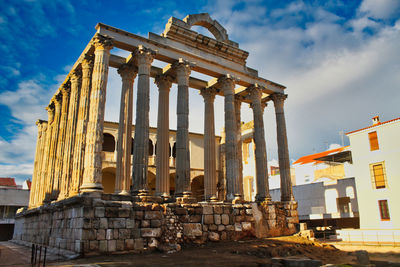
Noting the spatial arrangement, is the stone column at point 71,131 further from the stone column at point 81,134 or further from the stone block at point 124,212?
the stone block at point 124,212

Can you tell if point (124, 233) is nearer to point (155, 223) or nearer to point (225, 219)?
point (155, 223)

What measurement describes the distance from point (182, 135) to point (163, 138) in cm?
115

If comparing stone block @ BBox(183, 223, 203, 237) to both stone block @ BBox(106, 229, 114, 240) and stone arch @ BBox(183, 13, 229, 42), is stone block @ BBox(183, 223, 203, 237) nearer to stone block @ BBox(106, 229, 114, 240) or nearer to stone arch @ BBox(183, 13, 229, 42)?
stone block @ BBox(106, 229, 114, 240)

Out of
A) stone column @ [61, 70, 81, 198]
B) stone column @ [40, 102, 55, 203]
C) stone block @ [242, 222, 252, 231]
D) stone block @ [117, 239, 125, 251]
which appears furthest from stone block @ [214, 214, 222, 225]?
stone column @ [40, 102, 55, 203]

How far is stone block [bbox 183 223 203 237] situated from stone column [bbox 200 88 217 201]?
9.01 ft

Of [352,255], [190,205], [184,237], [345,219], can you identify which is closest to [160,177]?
[190,205]

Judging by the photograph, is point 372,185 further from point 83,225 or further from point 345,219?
point 83,225

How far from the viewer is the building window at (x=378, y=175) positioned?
2203 centimetres

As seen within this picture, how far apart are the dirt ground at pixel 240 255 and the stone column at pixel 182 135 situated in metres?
3.09

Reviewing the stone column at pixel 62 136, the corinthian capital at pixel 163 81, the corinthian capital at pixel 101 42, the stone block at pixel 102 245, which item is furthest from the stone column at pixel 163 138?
the stone column at pixel 62 136

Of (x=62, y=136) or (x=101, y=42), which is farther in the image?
(x=62, y=136)

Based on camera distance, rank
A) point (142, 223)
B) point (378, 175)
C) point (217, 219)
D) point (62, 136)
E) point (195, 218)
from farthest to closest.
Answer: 1. point (378, 175)
2. point (62, 136)
3. point (217, 219)
4. point (195, 218)
5. point (142, 223)

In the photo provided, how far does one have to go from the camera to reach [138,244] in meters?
12.9

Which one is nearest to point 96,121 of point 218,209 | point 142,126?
point 142,126
